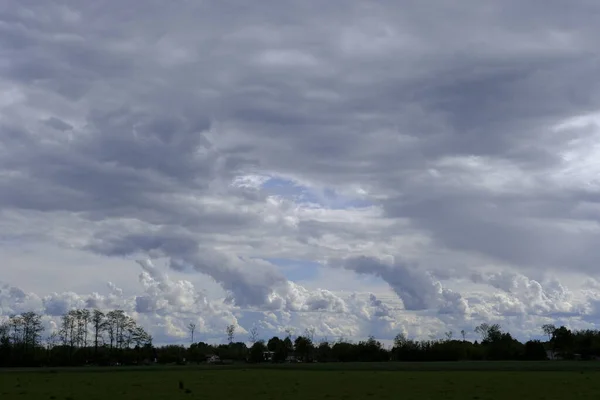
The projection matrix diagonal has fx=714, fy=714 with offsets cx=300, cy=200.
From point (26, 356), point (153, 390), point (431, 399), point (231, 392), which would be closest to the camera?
point (431, 399)

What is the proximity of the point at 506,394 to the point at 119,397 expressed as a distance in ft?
102

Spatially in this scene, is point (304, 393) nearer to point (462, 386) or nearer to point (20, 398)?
point (462, 386)

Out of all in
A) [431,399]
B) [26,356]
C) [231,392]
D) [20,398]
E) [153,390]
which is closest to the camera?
[431,399]

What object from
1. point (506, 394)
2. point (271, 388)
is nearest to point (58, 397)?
point (271, 388)

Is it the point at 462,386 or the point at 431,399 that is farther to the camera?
the point at 462,386

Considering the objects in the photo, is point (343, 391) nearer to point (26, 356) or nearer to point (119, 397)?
point (119, 397)

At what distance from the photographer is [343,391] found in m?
62.0

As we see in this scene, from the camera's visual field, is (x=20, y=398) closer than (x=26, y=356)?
Yes

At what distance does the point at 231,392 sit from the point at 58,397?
14003mm

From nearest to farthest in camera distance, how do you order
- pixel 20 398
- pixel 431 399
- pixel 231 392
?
pixel 431 399 → pixel 20 398 → pixel 231 392

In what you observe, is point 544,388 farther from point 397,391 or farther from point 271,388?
point 271,388

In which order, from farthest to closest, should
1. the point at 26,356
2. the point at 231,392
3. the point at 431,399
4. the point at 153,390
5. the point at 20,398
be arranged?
the point at 26,356 < the point at 153,390 < the point at 231,392 < the point at 20,398 < the point at 431,399

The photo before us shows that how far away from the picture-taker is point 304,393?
197ft

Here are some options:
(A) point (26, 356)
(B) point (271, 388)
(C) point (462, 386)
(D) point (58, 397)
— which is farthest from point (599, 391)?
(A) point (26, 356)
